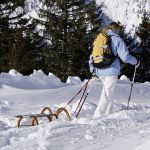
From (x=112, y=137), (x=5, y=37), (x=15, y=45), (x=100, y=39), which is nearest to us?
(x=112, y=137)

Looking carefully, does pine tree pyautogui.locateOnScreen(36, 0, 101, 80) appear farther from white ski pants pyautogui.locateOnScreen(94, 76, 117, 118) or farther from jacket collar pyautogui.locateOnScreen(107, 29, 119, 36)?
jacket collar pyautogui.locateOnScreen(107, 29, 119, 36)

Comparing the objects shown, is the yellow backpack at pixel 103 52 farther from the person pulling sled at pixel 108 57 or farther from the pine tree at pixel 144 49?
the pine tree at pixel 144 49

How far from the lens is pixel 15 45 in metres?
34.1

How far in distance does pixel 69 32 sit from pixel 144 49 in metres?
12.0

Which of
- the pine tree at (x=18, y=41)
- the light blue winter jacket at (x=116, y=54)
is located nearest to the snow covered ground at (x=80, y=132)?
the light blue winter jacket at (x=116, y=54)

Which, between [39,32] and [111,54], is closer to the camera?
[111,54]

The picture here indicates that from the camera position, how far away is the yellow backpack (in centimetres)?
1038

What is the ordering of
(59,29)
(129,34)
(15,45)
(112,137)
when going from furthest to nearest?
(129,34), (59,29), (15,45), (112,137)

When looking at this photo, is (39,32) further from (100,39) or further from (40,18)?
(100,39)

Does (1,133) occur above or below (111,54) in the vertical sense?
below

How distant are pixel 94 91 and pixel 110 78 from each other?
5908mm

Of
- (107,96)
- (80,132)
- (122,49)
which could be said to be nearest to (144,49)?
(107,96)

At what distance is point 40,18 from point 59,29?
2.43m

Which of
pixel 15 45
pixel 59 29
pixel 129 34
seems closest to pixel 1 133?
pixel 15 45
